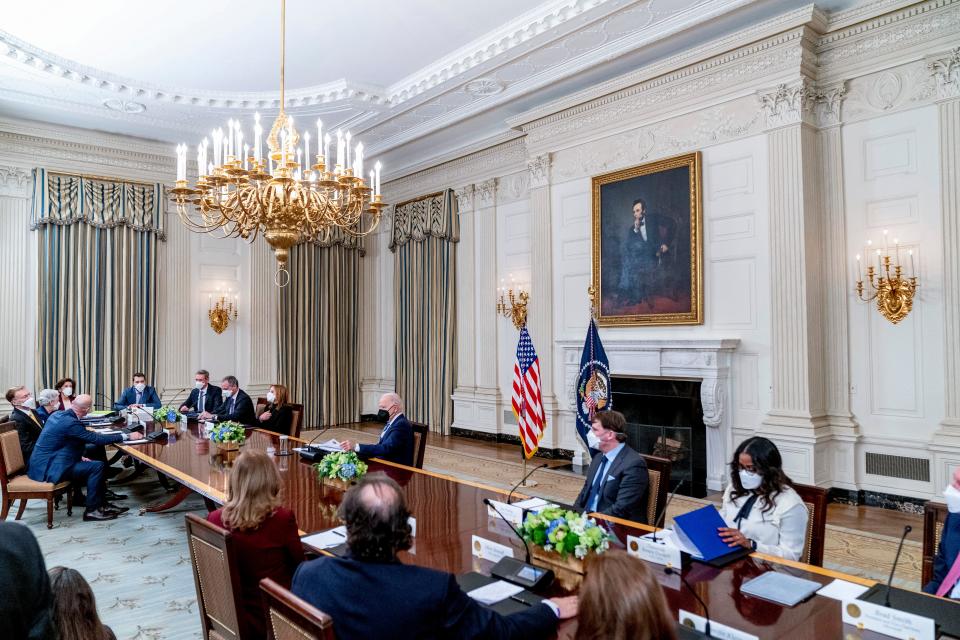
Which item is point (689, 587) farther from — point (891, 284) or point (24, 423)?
point (24, 423)

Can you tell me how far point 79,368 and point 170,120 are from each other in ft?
11.5

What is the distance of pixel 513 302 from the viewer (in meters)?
8.49

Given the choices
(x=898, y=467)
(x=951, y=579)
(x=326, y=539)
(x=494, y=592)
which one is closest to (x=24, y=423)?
(x=326, y=539)

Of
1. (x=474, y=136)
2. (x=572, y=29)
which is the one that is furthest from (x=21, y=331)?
(x=572, y=29)

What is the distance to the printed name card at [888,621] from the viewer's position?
1.68 metres

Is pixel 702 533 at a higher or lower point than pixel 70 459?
higher

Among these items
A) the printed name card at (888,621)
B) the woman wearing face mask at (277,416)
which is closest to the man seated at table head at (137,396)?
the woman wearing face mask at (277,416)

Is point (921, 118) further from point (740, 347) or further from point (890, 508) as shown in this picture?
point (890, 508)

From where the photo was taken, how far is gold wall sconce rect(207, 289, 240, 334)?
957 cm

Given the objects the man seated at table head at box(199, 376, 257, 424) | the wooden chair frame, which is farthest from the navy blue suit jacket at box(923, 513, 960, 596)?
the man seated at table head at box(199, 376, 257, 424)

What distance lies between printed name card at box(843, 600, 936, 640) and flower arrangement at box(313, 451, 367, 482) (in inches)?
94.3

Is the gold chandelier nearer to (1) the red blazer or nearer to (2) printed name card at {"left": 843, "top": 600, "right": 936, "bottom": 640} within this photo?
(1) the red blazer

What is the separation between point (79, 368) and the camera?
8.44 meters

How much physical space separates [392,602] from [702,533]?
130cm
